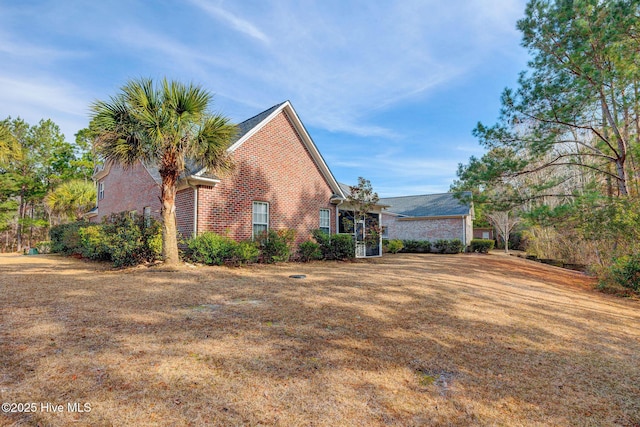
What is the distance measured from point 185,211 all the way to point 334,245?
6352 millimetres

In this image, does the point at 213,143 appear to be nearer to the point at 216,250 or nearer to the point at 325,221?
the point at 216,250

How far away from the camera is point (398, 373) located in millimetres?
3121

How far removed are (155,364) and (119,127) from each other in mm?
7820

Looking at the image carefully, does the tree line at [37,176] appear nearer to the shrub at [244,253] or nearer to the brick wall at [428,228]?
the shrub at [244,253]

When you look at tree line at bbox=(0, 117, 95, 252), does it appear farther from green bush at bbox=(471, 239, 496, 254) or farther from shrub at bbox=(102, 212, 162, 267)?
green bush at bbox=(471, 239, 496, 254)

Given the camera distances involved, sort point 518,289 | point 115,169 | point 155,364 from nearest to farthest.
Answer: point 155,364, point 518,289, point 115,169

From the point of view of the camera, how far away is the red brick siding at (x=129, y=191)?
13.4 m

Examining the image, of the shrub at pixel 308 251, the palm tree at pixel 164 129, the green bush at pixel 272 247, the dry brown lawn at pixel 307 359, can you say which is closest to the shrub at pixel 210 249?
the palm tree at pixel 164 129

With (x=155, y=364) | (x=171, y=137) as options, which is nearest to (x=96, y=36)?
(x=171, y=137)

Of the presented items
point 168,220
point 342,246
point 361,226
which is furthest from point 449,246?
point 168,220

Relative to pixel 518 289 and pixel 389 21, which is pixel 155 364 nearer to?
pixel 518 289

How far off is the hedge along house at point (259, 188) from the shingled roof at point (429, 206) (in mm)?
13219

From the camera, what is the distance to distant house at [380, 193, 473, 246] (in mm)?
25734

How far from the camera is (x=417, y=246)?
990 inches
